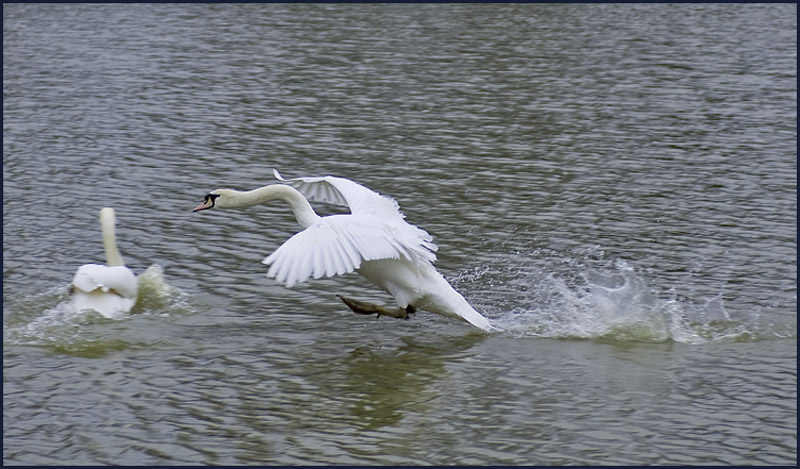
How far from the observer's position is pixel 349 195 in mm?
9336

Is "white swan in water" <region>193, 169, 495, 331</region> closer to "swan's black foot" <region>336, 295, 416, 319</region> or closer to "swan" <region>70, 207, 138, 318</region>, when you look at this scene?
"swan's black foot" <region>336, 295, 416, 319</region>

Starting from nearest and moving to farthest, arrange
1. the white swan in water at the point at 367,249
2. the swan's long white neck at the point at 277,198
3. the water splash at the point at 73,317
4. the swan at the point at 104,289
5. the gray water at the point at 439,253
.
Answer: the gray water at the point at 439,253 → the white swan in water at the point at 367,249 → the water splash at the point at 73,317 → the swan's long white neck at the point at 277,198 → the swan at the point at 104,289

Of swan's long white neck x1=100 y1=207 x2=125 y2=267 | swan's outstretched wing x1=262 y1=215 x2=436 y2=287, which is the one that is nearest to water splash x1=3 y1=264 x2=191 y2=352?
swan's long white neck x1=100 y1=207 x2=125 y2=267

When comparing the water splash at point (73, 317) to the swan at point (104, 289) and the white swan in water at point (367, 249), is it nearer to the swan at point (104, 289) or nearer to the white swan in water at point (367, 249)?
the swan at point (104, 289)

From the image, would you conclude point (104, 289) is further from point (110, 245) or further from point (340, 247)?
point (340, 247)

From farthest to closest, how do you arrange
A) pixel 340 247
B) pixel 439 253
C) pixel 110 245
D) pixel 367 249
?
pixel 439 253, pixel 110 245, pixel 367 249, pixel 340 247

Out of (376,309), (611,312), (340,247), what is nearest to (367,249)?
(340,247)

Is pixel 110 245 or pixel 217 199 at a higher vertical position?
pixel 217 199

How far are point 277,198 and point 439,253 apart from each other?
2006mm

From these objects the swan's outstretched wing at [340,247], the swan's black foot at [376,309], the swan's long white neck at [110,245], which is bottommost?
the swan's black foot at [376,309]

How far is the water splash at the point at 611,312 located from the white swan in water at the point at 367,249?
0.55 meters

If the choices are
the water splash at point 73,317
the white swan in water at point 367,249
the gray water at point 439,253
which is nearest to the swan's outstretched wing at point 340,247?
the white swan in water at point 367,249

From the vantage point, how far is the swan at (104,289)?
8594 millimetres

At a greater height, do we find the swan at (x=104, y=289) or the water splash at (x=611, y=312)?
the swan at (x=104, y=289)
